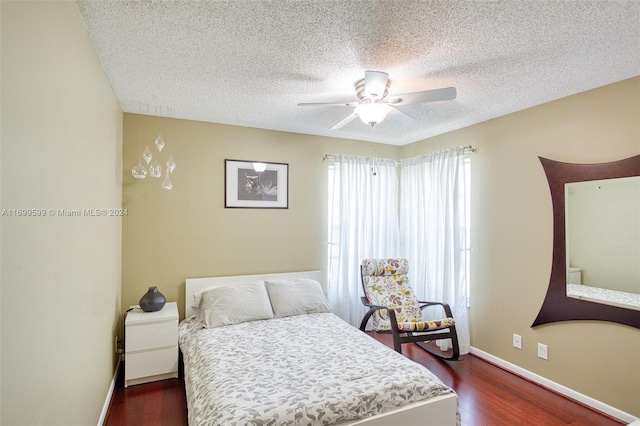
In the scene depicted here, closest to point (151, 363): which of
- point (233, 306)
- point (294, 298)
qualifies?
point (233, 306)

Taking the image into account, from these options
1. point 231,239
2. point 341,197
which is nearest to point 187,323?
point 231,239

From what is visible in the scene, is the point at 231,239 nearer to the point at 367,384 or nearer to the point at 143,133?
the point at 143,133

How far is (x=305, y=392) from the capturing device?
1.90 meters

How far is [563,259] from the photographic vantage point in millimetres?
2881

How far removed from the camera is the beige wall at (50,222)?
1032 mm

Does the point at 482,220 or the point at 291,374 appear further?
the point at 482,220

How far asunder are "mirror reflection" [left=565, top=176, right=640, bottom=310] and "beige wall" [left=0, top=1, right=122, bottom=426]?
358 cm

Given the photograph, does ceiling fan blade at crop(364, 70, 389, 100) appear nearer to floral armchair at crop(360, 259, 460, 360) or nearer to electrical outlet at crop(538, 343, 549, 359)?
floral armchair at crop(360, 259, 460, 360)

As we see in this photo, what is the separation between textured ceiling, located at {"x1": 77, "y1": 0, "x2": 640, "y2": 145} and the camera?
1710 millimetres

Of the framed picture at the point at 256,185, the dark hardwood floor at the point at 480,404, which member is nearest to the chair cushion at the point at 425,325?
the dark hardwood floor at the point at 480,404

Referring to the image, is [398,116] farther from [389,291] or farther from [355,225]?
A: [389,291]

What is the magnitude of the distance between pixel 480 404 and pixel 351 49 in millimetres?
2904

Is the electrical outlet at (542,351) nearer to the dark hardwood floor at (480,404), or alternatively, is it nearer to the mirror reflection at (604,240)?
the dark hardwood floor at (480,404)

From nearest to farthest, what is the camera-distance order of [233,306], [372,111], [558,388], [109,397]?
[372,111]
[109,397]
[558,388]
[233,306]
